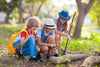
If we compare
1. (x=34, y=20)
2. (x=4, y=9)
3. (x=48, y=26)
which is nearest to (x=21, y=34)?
(x=34, y=20)

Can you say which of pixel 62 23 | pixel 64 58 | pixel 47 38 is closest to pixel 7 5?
pixel 62 23

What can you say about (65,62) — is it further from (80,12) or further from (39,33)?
(80,12)

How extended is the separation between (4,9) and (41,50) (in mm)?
7657

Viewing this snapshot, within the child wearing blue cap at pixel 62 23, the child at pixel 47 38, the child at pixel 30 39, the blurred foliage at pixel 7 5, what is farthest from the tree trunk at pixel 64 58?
the blurred foliage at pixel 7 5

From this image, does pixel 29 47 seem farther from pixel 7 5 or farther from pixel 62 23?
pixel 7 5

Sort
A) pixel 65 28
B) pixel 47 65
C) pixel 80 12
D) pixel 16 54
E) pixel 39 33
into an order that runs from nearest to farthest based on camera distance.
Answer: pixel 47 65, pixel 39 33, pixel 16 54, pixel 65 28, pixel 80 12

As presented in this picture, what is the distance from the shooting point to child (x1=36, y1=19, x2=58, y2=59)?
3.36 meters

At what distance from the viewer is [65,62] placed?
3.26 meters

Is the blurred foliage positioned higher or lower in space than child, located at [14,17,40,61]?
higher

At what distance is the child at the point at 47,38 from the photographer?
11.0 ft

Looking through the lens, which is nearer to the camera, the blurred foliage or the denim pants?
the denim pants

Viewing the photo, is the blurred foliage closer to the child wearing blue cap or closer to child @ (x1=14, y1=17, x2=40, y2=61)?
the child wearing blue cap

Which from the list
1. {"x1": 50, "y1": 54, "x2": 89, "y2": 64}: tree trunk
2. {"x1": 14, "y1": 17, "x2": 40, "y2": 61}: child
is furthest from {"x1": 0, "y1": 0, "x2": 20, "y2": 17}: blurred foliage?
{"x1": 50, "y1": 54, "x2": 89, "y2": 64}: tree trunk

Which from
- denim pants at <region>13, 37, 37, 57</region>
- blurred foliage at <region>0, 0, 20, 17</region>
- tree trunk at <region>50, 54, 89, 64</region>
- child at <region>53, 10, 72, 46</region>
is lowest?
tree trunk at <region>50, 54, 89, 64</region>
